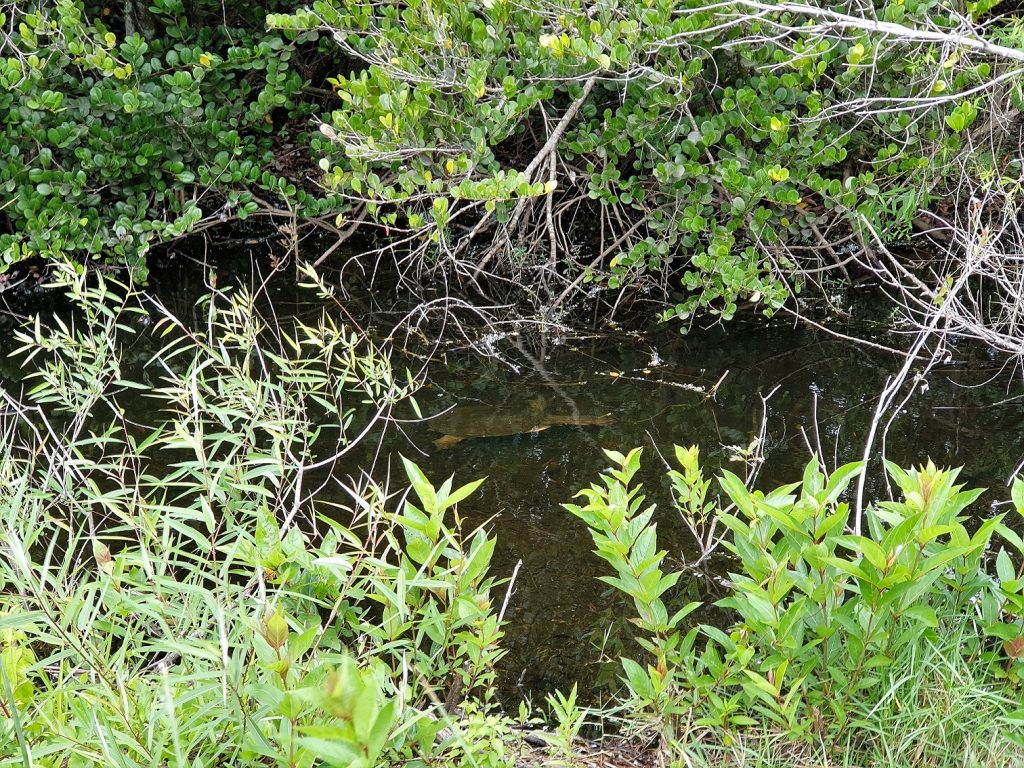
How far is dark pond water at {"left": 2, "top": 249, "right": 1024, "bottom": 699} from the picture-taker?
2.98 meters

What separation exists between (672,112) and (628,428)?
1.66 meters

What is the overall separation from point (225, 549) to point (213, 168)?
3850mm

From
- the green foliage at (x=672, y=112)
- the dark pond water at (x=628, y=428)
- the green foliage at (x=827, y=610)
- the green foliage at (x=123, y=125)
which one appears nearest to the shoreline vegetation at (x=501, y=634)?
the green foliage at (x=827, y=610)

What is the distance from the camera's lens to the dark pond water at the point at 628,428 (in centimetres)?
298

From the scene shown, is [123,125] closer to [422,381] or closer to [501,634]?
[422,381]

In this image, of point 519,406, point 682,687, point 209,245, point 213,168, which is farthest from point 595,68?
point 209,245

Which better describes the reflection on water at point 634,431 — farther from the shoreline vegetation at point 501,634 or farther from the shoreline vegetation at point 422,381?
the shoreline vegetation at point 501,634

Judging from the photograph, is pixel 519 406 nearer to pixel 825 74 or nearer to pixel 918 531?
pixel 825 74

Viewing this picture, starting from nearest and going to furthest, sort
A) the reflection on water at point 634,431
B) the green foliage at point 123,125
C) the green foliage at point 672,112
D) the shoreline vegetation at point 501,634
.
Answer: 1. the shoreline vegetation at point 501,634
2. the reflection on water at point 634,431
3. the green foliage at point 672,112
4. the green foliage at point 123,125

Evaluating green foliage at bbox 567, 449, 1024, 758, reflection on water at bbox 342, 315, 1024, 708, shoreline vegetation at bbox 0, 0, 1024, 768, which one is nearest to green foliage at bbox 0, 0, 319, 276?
shoreline vegetation at bbox 0, 0, 1024, 768

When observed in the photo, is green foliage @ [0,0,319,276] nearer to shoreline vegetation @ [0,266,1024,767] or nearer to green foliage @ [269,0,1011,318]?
green foliage @ [269,0,1011,318]

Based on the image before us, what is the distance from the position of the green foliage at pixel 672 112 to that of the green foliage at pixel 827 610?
7.52ft

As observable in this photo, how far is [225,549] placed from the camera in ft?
6.70

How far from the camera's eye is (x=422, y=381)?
4145 mm
